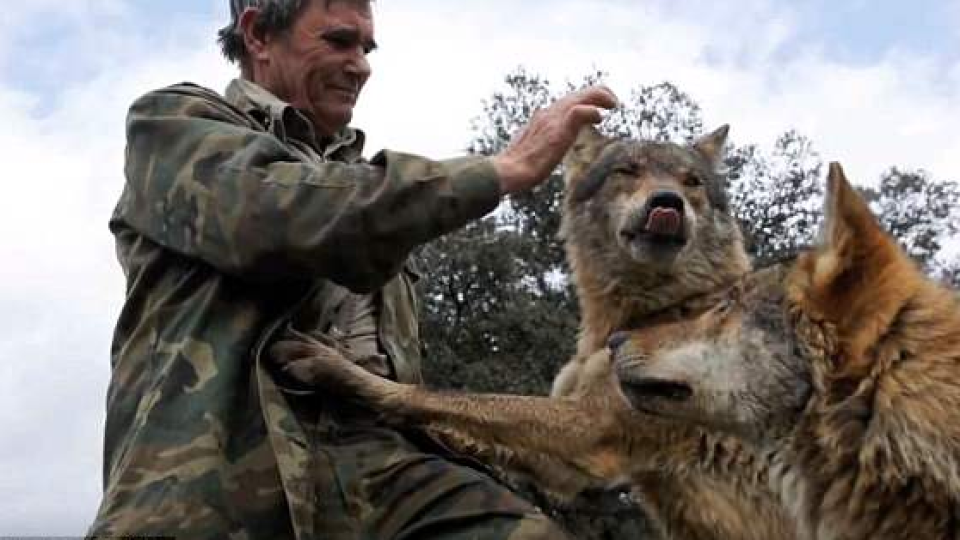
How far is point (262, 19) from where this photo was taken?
19.1ft

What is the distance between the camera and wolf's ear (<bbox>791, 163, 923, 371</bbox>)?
4191 mm

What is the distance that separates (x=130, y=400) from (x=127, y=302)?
1.35 ft

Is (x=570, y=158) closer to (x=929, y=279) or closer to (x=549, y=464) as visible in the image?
(x=549, y=464)

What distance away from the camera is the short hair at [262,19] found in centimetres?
573

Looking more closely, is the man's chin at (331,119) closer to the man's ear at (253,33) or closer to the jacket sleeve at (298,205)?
the man's ear at (253,33)

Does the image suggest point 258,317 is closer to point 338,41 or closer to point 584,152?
point 338,41

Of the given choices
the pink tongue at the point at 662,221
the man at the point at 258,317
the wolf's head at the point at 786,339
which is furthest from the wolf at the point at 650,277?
the wolf's head at the point at 786,339

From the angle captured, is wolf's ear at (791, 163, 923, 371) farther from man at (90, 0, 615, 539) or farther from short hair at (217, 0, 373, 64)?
Answer: short hair at (217, 0, 373, 64)

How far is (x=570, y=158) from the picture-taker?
342 inches

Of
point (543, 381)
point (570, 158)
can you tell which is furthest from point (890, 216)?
point (570, 158)

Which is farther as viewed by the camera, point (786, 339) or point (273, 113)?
point (273, 113)

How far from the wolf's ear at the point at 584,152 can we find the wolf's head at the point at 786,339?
3.32 meters

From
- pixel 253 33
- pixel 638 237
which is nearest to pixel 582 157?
pixel 638 237

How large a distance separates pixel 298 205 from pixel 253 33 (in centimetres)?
157
